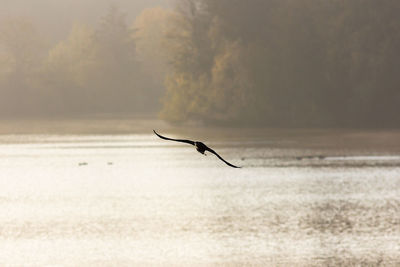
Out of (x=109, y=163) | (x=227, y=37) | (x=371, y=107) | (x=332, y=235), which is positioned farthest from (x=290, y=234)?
(x=227, y=37)

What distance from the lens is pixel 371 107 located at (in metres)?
96.9

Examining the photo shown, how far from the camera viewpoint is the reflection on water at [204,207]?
125 ft

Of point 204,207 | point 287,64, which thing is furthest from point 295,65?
point 204,207

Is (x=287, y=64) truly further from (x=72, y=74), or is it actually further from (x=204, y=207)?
(x=72, y=74)

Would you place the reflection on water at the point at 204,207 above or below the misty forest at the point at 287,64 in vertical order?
below

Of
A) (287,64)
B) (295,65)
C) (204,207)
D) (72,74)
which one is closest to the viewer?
(204,207)

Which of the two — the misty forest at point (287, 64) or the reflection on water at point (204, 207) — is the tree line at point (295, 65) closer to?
the misty forest at point (287, 64)

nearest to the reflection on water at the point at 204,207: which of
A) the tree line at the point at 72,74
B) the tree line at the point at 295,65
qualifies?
the tree line at the point at 295,65

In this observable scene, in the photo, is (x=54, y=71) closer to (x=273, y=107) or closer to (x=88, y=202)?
(x=273, y=107)

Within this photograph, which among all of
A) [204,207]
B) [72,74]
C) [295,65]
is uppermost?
[72,74]

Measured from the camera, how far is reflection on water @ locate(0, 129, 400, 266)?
125 feet

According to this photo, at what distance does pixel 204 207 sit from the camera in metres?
52.2

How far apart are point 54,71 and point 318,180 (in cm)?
10408

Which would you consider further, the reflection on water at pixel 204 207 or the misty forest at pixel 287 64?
the misty forest at pixel 287 64
